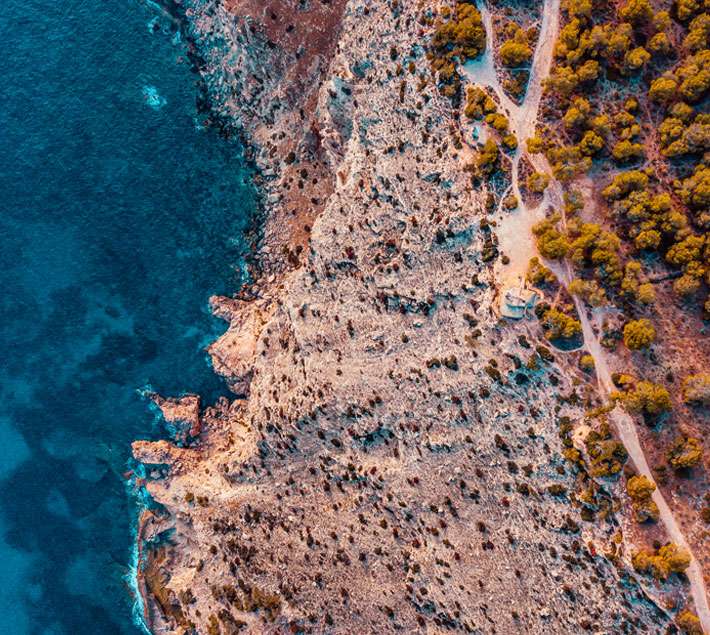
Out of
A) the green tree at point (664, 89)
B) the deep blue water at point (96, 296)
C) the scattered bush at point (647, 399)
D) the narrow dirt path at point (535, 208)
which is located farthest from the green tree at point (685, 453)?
the deep blue water at point (96, 296)

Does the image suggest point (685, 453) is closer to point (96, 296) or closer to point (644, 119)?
point (644, 119)

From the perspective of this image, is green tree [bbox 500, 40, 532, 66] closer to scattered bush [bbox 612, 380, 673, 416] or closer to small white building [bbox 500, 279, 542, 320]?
small white building [bbox 500, 279, 542, 320]

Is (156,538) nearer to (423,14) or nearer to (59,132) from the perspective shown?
(59,132)

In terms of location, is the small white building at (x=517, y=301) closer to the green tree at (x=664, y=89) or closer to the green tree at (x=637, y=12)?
the green tree at (x=664, y=89)

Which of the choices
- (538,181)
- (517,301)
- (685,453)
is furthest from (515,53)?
(685,453)

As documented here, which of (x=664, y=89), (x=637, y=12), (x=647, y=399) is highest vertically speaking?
(x=637, y=12)

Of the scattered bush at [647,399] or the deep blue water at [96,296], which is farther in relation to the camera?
the deep blue water at [96,296]
